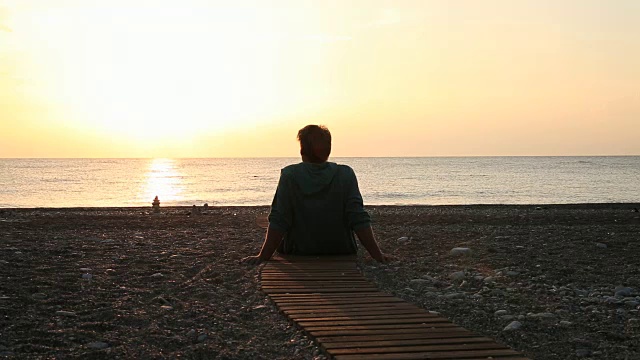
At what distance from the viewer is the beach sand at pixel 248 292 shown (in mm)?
5078

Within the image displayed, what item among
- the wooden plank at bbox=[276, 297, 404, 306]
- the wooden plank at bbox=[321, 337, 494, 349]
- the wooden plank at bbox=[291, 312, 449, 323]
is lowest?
the wooden plank at bbox=[276, 297, 404, 306]

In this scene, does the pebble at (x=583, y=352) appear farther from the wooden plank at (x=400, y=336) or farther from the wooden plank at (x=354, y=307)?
the wooden plank at (x=354, y=307)

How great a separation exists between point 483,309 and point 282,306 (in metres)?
1.98

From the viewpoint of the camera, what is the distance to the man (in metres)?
8.91

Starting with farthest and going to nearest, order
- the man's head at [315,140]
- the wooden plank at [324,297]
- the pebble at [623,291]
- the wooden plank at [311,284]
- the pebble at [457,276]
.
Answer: the man's head at [315,140]
the pebble at [457,276]
the wooden plank at [311,284]
the pebble at [623,291]
the wooden plank at [324,297]

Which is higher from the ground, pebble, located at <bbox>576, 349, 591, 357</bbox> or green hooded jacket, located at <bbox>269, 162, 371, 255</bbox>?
green hooded jacket, located at <bbox>269, 162, 371, 255</bbox>

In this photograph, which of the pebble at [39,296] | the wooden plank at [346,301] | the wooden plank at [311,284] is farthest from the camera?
the wooden plank at [311,284]

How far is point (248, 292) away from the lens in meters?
7.13

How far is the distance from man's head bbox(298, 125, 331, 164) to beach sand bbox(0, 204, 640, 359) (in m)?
1.69

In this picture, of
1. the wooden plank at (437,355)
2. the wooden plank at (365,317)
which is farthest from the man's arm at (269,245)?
the wooden plank at (437,355)

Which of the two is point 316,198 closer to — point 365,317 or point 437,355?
point 365,317

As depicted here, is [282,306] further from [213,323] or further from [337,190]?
[337,190]

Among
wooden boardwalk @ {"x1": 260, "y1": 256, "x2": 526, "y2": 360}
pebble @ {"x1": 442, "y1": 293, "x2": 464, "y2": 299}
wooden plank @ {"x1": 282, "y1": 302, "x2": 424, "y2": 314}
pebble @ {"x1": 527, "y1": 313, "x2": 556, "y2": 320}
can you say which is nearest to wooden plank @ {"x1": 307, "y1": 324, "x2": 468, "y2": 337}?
wooden boardwalk @ {"x1": 260, "y1": 256, "x2": 526, "y2": 360}

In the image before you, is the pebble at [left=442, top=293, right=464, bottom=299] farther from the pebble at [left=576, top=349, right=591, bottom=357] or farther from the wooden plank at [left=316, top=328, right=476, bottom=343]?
the pebble at [left=576, top=349, right=591, bottom=357]
